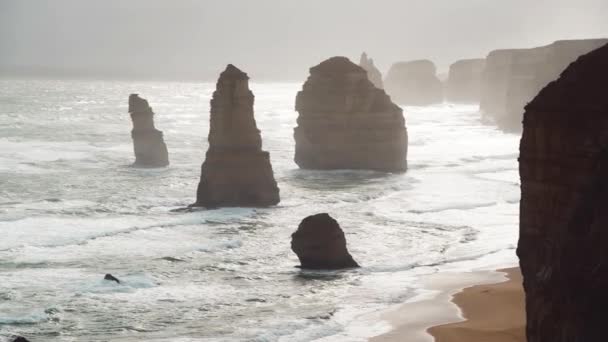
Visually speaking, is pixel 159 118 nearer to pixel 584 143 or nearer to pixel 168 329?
Answer: pixel 168 329

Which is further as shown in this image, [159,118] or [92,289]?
[159,118]

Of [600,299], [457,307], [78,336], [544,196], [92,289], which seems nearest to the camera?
[600,299]

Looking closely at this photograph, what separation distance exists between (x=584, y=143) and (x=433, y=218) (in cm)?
3407

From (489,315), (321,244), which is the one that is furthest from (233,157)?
(489,315)

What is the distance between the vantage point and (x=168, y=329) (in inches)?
1122

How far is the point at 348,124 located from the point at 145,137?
16.2 meters

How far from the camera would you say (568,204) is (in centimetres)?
1714

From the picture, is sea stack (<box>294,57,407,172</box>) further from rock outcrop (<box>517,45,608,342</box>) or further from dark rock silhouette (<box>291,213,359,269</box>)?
rock outcrop (<box>517,45,608,342</box>)

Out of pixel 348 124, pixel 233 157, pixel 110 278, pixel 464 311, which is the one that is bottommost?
pixel 464 311

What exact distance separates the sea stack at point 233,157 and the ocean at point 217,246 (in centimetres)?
138

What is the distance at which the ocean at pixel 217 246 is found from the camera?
29641 millimetres

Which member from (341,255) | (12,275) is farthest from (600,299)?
(12,275)

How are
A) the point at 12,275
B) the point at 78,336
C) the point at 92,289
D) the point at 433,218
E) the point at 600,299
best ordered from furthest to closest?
the point at 433,218 < the point at 12,275 < the point at 92,289 < the point at 78,336 < the point at 600,299

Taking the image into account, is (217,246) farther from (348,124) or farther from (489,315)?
(348,124)
